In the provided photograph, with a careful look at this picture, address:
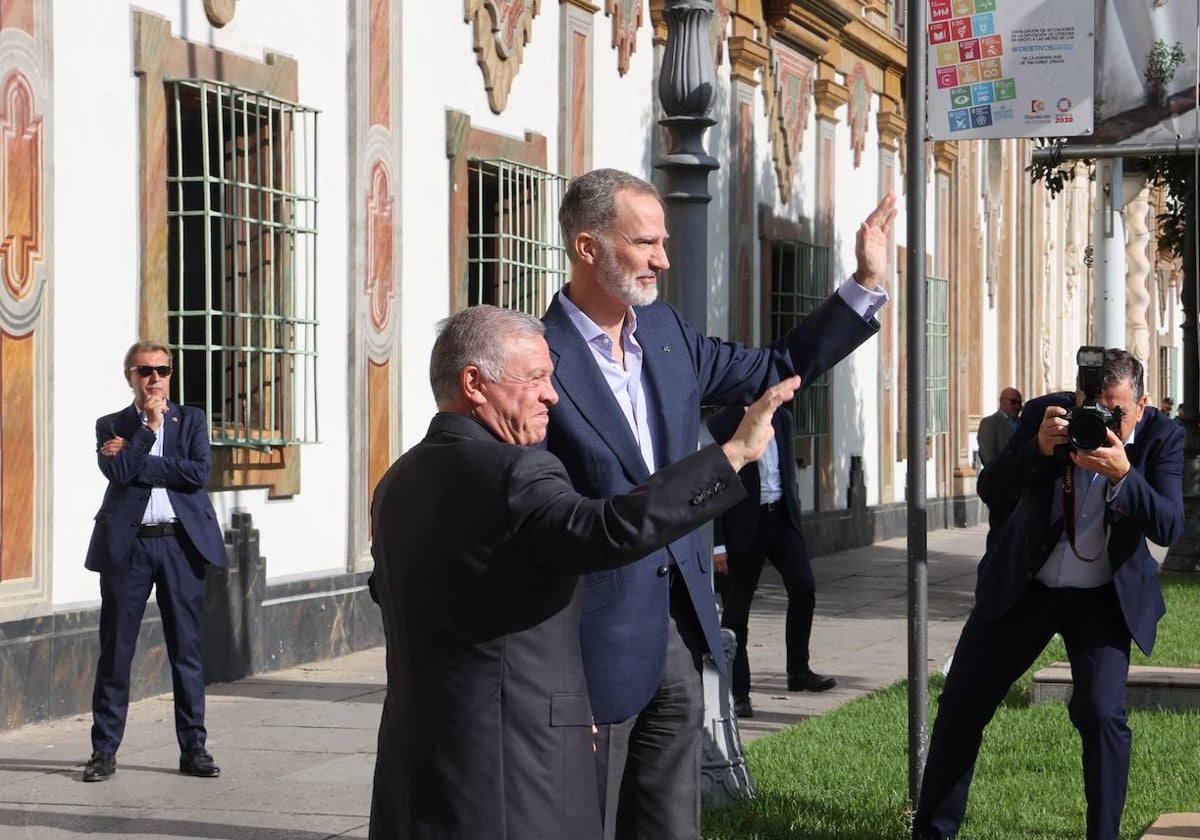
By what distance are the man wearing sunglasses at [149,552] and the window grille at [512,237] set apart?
18.1 ft

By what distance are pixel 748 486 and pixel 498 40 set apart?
199 inches

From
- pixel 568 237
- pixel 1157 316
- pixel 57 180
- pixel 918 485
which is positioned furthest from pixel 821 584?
pixel 1157 316

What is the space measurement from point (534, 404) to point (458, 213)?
33.1 feet

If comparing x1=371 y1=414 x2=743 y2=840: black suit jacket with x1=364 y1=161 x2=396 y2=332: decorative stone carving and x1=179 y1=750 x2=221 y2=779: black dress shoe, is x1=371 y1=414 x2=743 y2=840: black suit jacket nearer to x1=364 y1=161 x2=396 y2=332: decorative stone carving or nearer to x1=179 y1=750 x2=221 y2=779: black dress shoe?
x1=179 y1=750 x2=221 y2=779: black dress shoe

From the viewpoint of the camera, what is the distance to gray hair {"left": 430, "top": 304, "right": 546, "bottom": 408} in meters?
3.72

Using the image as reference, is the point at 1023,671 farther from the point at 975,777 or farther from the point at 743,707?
the point at 743,707

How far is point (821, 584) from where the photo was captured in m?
17.6

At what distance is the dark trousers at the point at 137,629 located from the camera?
26.8 ft

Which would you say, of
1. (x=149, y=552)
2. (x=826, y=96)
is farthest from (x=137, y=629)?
(x=826, y=96)

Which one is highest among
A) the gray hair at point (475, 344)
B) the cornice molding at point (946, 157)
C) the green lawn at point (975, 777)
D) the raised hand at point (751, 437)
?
the cornice molding at point (946, 157)

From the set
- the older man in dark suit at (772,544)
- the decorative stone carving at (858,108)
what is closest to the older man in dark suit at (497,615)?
the older man in dark suit at (772,544)

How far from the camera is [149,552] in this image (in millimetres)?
8344

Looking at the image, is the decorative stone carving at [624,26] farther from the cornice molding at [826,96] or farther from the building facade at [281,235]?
the cornice molding at [826,96]

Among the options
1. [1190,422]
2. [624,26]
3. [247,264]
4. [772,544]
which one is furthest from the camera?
[1190,422]
